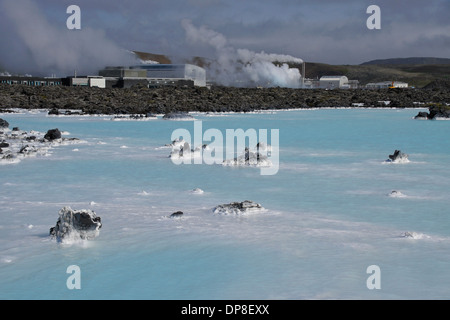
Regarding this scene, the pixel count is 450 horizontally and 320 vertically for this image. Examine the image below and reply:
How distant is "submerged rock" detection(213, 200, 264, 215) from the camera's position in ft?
23.7

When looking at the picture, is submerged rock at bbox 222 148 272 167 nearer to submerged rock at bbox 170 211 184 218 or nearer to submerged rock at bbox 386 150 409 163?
submerged rock at bbox 386 150 409 163

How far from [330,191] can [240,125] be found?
15.5 m

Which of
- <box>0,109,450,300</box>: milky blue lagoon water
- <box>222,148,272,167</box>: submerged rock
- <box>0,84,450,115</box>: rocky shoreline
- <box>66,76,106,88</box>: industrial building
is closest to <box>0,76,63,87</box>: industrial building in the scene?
<box>66,76,106,88</box>: industrial building

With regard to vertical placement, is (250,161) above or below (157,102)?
below

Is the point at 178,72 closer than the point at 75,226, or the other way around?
the point at 75,226

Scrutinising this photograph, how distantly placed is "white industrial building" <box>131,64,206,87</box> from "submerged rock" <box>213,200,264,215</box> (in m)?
69.0

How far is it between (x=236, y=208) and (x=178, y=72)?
→ 235 feet

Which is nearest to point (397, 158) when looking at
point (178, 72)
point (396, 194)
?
point (396, 194)

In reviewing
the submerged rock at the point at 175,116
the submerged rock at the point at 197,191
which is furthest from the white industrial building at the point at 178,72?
the submerged rock at the point at 197,191

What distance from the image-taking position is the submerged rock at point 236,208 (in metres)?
7.24

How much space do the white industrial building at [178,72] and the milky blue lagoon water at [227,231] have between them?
65830mm

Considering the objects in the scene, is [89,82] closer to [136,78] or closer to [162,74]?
[136,78]

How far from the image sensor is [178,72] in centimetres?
7731

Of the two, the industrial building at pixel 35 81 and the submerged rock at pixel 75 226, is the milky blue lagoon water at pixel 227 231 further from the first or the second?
the industrial building at pixel 35 81
